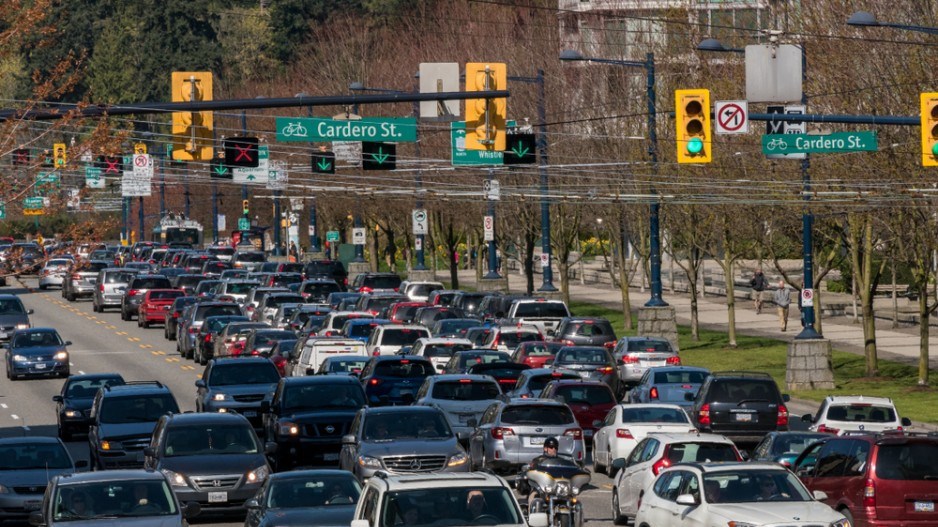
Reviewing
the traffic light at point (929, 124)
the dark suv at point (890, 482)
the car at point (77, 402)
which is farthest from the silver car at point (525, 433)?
the car at point (77, 402)

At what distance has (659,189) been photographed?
2138 inches

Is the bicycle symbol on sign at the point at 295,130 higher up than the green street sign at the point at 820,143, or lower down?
higher up

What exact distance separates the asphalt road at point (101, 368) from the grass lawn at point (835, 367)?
256 centimetres

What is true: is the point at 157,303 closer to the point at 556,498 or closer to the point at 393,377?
the point at 393,377

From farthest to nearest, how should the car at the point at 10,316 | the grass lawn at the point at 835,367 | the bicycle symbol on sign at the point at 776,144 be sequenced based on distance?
the car at the point at 10,316
the grass lawn at the point at 835,367
the bicycle symbol on sign at the point at 776,144

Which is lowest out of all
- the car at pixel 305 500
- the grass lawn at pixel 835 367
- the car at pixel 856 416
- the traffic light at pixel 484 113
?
the grass lawn at pixel 835 367

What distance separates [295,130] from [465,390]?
9.11 meters

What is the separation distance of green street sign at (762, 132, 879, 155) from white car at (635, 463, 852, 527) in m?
15.8

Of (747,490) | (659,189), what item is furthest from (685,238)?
(747,490)

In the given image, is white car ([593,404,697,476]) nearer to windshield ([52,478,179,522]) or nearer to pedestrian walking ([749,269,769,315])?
windshield ([52,478,179,522])

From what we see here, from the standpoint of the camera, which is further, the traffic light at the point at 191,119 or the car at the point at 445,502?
the traffic light at the point at 191,119

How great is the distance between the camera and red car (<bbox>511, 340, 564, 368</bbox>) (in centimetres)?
4134

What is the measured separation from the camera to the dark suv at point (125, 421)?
28.4 m

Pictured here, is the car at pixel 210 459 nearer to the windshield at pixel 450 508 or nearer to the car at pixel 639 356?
the windshield at pixel 450 508
